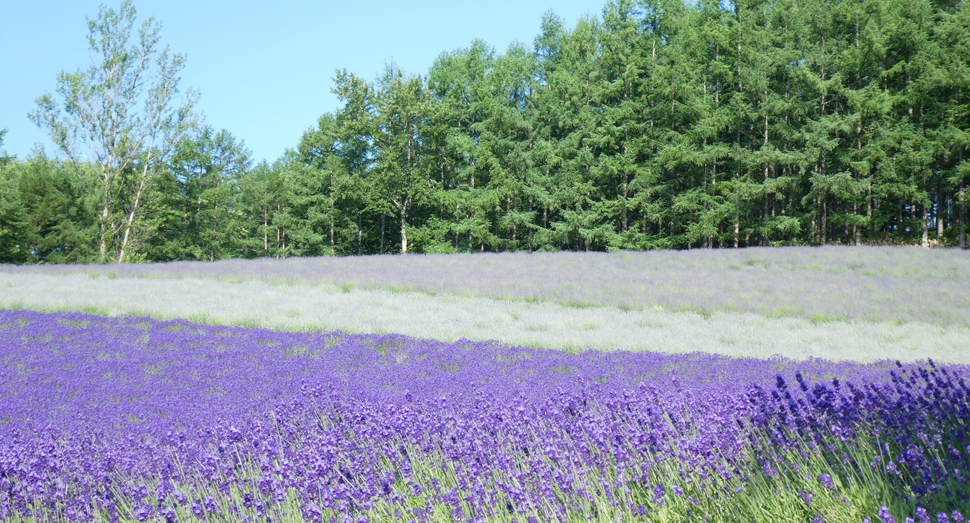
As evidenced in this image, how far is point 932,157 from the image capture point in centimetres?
2450

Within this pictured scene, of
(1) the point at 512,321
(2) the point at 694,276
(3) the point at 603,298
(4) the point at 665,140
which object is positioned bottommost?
(1) the point at 512,321

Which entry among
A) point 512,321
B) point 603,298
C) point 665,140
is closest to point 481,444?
point 512,321

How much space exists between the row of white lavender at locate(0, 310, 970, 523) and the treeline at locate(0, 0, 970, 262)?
75.4 ft

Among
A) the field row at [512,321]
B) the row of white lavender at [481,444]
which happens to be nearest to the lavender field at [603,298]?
the field row at [512,321]

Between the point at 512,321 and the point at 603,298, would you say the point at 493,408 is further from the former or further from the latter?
the point at 603,298

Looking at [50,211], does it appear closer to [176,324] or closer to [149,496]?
[176,324]

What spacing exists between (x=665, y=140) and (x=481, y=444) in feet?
91.1

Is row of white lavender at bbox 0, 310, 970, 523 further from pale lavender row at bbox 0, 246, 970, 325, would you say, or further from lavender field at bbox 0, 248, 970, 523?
pale lavender row at bbox 0, 246, 970, 325

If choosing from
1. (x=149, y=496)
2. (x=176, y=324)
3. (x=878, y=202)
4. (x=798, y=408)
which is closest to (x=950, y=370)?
(x=798, y=408)

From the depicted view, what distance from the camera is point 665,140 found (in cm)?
2892

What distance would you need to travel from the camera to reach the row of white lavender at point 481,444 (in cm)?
284

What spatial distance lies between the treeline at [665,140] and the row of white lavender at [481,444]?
22969 millimetres

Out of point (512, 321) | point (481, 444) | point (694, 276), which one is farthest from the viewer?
point (694, 276)

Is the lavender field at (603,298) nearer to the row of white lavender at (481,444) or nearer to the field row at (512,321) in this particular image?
the field row at (512,321)
